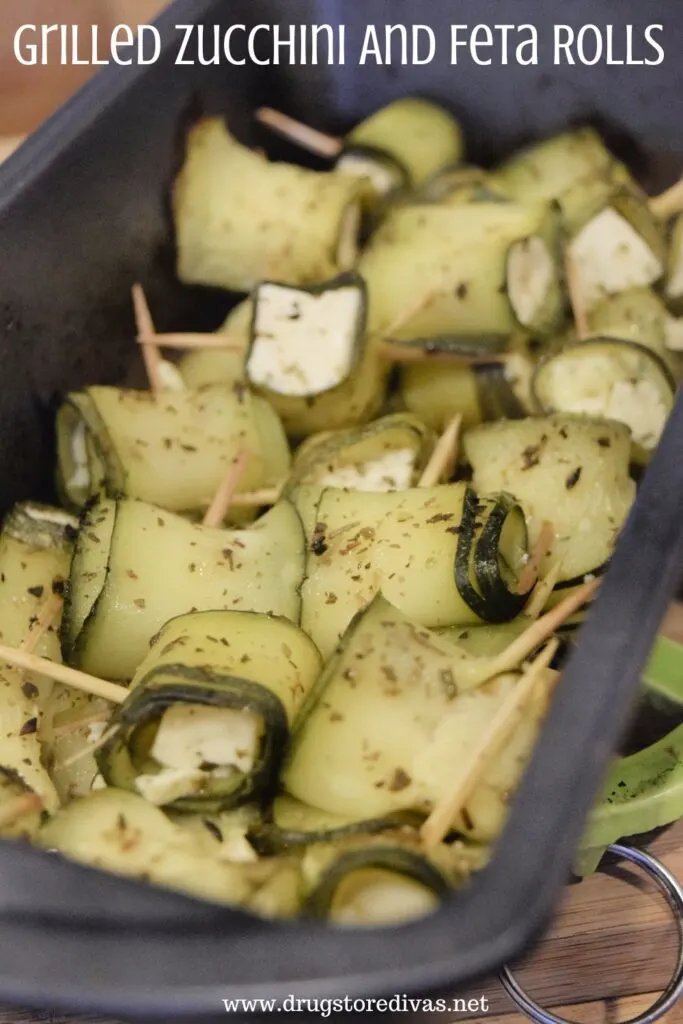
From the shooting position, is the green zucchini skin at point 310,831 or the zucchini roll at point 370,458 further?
the zucchini roll at point 370,458

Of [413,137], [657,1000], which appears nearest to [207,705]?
[657,1000]

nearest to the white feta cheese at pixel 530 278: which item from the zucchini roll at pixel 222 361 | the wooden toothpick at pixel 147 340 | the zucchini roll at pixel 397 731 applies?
the zucchini roll at pixel 222 361

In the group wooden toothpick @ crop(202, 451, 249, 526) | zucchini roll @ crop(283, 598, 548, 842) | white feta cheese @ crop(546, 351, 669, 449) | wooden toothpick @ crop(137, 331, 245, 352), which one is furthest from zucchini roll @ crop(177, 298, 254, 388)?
zucchini roll @ crop(283, 598, 548, 842)

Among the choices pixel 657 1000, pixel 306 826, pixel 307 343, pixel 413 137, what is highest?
pixel 413 137

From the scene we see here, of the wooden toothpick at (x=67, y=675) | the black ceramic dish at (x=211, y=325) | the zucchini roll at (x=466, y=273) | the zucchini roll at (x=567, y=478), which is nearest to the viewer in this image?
the black ceramic dish at (x=211, y=325)

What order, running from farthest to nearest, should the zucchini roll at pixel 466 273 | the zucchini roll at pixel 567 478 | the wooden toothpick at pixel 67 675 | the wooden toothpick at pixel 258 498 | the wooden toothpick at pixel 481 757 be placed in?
1. the zucchini roll at pixel 466 273
2. the wooden toothpick at pixel 258 498
3. the zucchini roll at pixel 567 478
4. the wooden toothpick at pixel 67 675
5. the wooden toothpick at pixel 481 757

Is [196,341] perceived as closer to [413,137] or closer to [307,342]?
[307,342]

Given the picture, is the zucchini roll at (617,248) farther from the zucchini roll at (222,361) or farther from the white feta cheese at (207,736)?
the white feta cheese at (207,736)
